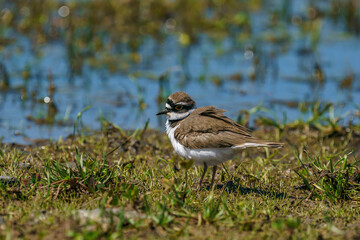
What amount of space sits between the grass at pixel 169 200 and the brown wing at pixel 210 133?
324mm

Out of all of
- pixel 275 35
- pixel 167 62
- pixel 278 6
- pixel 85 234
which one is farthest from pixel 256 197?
pixel 278 6

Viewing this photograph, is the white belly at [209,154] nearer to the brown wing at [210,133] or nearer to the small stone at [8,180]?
the brown wing at [210,133]

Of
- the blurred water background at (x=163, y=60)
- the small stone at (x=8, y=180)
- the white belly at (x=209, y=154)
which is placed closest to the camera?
the small stone at (x=8, y=180)

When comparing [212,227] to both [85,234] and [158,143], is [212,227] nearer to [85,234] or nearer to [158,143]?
[85,234]

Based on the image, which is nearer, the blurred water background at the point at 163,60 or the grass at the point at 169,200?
the grass at the point at 169,200

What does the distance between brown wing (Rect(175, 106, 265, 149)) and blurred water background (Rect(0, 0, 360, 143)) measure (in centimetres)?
244

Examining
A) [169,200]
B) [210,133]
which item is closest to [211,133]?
[210,133]

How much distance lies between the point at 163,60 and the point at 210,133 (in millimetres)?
7028

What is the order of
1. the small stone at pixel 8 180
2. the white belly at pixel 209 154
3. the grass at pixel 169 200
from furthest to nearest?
the white belly at pixel 209 154, the small stone at pixel 8 180, the grass at pixel 169 200

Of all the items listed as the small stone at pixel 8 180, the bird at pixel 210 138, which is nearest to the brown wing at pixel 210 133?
the bird at pixel 210 138

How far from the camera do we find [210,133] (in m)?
6.60

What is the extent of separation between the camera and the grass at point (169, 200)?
5.32 m

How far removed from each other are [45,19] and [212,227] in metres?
10.3

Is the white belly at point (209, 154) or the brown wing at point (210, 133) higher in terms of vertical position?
the brown wing at point (210, 133)
